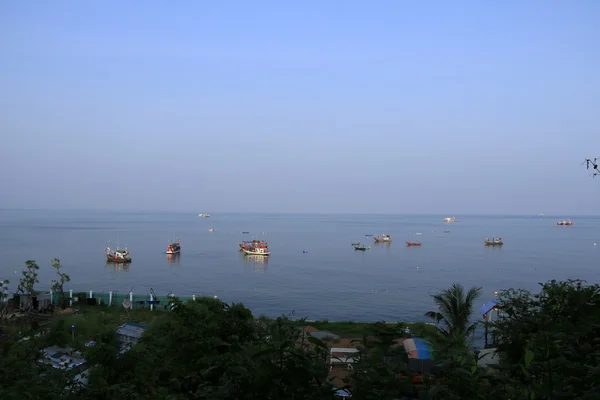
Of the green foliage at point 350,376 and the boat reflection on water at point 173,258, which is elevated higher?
the green foliage at point 350,376

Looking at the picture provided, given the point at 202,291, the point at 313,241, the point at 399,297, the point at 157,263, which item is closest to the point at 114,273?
the point at 157,263

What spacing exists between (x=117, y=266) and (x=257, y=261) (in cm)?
2256

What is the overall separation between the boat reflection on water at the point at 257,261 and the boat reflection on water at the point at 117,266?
768 inches

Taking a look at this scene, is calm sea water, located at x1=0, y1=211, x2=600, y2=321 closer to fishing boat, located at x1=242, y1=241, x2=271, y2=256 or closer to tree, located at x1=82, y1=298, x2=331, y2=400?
fishing boat, located at x1=242, y1=241, x2=271, y2=256

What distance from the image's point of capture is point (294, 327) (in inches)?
108

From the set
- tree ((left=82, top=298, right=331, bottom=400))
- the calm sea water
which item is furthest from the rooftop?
the calm sea water

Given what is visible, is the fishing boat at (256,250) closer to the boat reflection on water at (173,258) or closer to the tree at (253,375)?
the boat reflection on water at (173,258)

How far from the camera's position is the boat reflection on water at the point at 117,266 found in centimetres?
6986

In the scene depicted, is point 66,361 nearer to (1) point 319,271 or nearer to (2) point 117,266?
(1) point 319,271

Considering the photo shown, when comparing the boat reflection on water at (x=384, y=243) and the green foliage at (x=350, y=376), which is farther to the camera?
the boat reflection on water at (x=384, y=243)

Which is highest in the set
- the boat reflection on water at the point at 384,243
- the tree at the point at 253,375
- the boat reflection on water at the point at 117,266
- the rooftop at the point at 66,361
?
the tree at the point at 253,375

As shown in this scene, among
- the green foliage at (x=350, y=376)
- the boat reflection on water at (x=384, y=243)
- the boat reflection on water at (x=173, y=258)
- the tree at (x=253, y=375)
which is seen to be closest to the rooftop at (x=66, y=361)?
the green foliage at (x=350, y=376)

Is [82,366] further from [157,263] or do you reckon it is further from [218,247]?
[218,247]

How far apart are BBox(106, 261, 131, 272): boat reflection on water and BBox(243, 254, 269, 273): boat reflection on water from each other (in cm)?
1952
